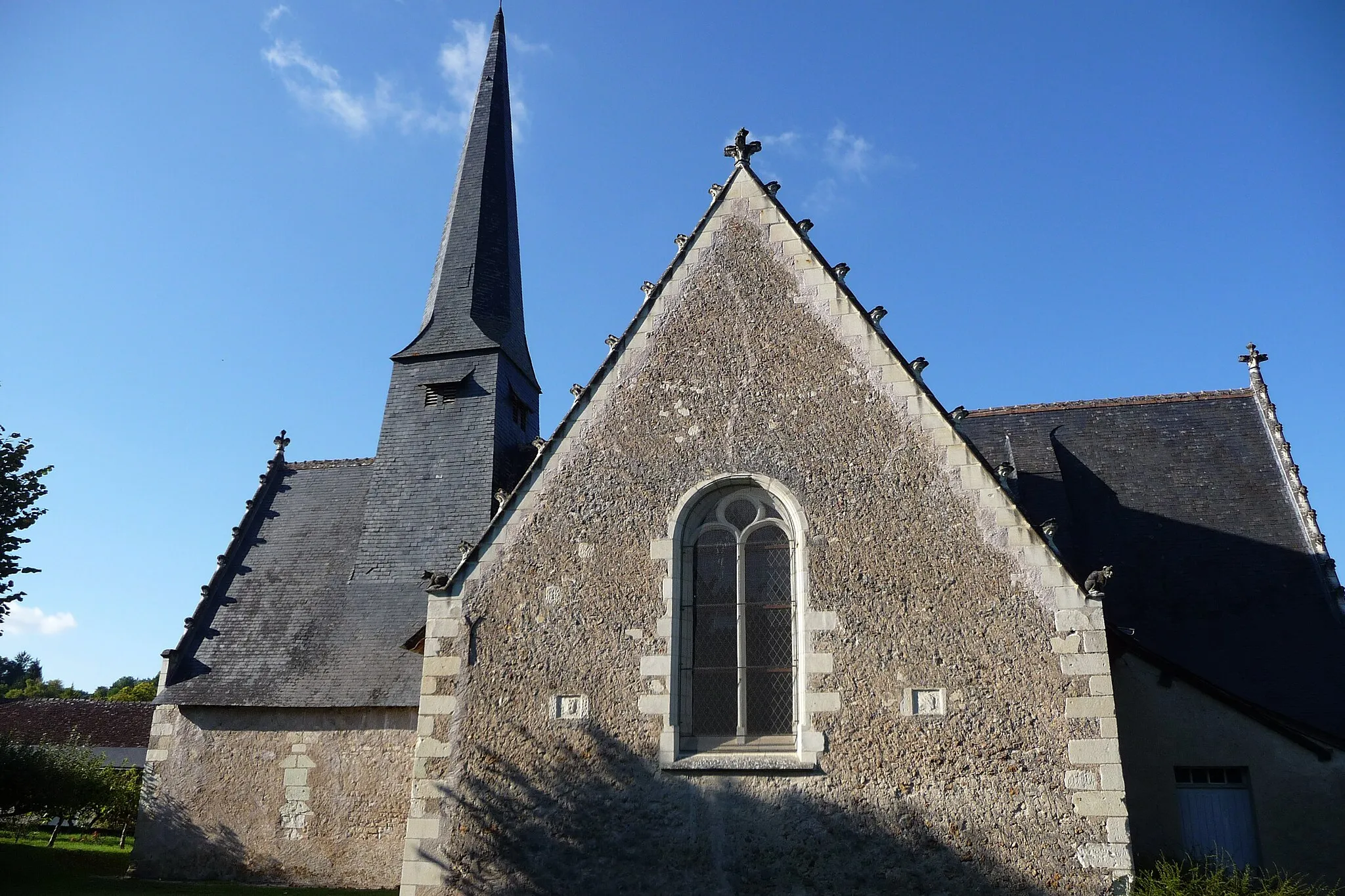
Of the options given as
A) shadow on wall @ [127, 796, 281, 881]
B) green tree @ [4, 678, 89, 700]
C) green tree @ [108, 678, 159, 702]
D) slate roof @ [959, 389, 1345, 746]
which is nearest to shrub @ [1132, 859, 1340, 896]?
slate roof @ [959, 389, 1345, 746]

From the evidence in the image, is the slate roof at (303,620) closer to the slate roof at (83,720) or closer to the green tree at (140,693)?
the slate roof at (83,720)

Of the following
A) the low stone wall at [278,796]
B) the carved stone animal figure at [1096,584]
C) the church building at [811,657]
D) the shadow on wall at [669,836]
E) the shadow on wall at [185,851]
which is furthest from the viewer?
the shadow on wall at [185,851]

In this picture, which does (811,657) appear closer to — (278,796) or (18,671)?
(278,796)

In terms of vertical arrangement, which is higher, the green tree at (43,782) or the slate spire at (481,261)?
the slate spire at (481,261)

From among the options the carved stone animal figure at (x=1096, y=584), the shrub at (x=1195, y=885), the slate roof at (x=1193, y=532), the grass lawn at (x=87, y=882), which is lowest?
the grass lawn at (x=87, y=882)

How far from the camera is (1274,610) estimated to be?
10.6 meters

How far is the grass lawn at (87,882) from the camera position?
37.6 ft

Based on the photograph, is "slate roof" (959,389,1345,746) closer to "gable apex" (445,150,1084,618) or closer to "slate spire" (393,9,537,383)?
"gable apex" (445,150,1084,618)

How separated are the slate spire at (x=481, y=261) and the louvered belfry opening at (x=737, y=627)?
8.60 m

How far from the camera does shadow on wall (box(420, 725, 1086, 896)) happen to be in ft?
23.2

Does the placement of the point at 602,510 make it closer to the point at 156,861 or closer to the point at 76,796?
the point at 156,861

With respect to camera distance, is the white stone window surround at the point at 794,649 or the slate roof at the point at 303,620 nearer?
the white stone window surround at the point at 794,649

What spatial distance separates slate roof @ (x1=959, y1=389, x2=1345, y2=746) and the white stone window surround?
296 cm

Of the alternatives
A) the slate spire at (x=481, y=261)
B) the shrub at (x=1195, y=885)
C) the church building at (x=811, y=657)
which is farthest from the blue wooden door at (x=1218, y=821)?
the slate spire at (x=481, y=261)
